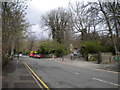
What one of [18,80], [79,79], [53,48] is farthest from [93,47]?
[18,80]

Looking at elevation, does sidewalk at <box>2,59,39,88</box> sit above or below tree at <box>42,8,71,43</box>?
below

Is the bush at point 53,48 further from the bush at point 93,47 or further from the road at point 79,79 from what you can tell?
the road at point 79,79

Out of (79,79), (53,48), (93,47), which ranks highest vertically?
(53,48)

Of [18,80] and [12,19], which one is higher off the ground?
[12,19]

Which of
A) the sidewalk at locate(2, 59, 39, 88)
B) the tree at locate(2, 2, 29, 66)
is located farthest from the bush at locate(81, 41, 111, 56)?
the sidewalk at locate(2, 59, 39, 88)

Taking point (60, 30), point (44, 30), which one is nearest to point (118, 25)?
point (60, 30)

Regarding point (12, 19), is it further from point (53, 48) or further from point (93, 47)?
point (53, 48)

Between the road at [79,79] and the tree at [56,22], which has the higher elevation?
the tree at [56,22]

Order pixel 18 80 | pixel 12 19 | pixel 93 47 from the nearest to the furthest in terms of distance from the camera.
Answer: pixel 18 80 < pixel 12 19 < pixel 93 47

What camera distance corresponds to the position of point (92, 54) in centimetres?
3528

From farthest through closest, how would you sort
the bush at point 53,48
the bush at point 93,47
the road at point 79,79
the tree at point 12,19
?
the bush at point 53,48, the bush at point 93,47, the tree at point 12,19, the road at point 79,79

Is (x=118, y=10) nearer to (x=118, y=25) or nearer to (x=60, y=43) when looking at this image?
(x=118, y=25)

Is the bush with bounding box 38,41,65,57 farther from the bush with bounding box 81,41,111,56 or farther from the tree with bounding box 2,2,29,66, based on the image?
the tree with bounding box 2,2,29,66

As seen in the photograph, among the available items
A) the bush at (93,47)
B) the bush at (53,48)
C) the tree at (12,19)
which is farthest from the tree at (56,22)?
the tree at (12,19)
